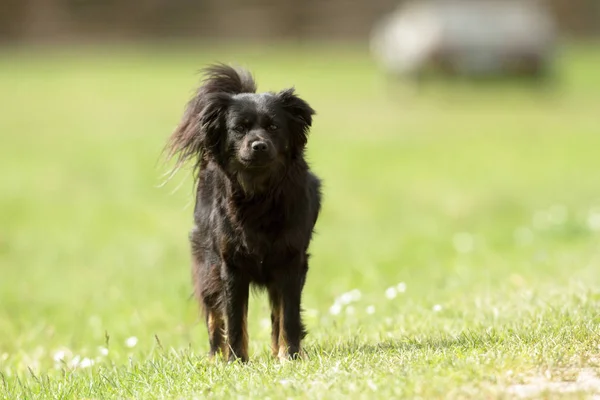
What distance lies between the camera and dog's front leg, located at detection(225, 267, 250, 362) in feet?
18.7

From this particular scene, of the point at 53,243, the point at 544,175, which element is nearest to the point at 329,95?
the point at 544,175

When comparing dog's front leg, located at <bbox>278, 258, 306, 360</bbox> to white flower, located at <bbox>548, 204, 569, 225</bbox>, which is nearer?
dog's front leg, located at <bbox>278, 258, 306, 360</bbox>

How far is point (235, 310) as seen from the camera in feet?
18.8

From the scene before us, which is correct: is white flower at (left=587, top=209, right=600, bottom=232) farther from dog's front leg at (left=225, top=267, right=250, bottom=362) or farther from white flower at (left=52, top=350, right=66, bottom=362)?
dog's front leg at (left=225, top=267, right=250, bottom=362)

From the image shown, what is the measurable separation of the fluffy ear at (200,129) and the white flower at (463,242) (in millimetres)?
4754

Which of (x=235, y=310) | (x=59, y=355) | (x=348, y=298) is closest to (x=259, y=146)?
(x=235, y=310)

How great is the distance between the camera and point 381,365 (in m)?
5.02

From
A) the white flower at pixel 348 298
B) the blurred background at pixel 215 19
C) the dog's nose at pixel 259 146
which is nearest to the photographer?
the dog's nose at pixel 259 146

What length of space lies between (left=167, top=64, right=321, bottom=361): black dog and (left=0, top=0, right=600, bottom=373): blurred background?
477mm

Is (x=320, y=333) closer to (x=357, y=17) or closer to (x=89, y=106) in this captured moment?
(x=89, y=106)

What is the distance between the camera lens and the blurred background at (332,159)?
8438 mm

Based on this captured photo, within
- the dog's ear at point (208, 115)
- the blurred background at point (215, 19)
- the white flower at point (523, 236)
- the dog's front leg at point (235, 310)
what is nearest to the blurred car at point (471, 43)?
the blurred background at point (215, 19)

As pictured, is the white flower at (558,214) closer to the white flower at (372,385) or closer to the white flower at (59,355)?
the white flower at (59,355)

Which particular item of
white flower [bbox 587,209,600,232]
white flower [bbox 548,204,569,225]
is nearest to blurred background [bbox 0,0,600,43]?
white flower [bbox 548,204,569,225]
